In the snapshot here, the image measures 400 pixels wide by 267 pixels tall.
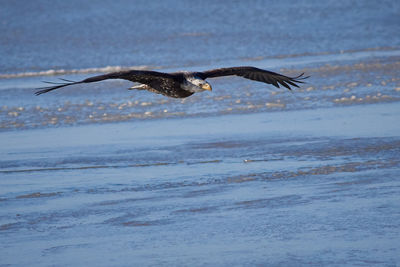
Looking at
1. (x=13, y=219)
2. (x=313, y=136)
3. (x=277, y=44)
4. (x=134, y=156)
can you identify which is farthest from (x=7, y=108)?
(x=277, y=44)

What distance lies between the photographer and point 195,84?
24.0 feet

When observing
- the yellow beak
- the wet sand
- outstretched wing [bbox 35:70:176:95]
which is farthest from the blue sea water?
the yellow beak

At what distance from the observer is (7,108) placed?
11.8m

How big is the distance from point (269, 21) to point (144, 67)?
618 cm

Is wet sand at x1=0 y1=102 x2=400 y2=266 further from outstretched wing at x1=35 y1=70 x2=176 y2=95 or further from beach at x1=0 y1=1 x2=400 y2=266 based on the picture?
outstretched wing at x1=35 y1=70 x2=176 y2=95

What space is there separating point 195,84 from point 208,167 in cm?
91

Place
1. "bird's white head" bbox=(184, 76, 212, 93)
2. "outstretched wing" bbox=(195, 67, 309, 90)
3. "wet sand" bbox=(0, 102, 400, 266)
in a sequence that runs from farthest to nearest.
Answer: "outstretched wing" bbox=(195, 67, 309, 90), "bird's white head" bbox=(184, 76, 212, 93), "wet sand" bbox=(0, 102, 400, 266)

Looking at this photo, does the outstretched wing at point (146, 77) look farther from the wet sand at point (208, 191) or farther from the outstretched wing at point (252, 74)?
the wet sand at point (208, 191)

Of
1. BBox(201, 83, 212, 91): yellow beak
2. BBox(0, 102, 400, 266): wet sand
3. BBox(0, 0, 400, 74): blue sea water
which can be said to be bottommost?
BBox(0, 102, 400, 266): wet sand

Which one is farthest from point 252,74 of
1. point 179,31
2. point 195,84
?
point 179,31

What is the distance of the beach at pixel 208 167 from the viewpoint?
18.1ft

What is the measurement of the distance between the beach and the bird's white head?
0.80 metres

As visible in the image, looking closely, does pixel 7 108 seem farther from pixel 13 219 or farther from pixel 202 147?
pixel 13 219

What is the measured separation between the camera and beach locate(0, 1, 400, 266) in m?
5.53
